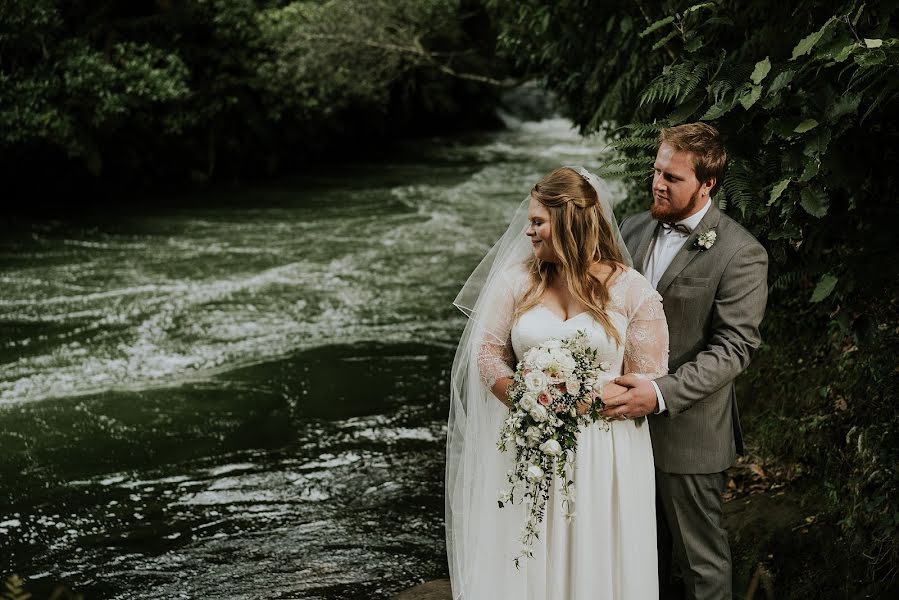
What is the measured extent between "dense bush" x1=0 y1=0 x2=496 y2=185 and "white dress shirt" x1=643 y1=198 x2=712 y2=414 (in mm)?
14188

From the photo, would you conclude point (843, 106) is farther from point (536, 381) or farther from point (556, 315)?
Answer: point (536, 381)

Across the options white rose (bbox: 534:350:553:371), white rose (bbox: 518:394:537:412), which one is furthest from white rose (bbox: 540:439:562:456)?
white rose (bbox: 534:350:553:371)

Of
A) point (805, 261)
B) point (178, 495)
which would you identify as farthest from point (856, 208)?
point (178, 495)

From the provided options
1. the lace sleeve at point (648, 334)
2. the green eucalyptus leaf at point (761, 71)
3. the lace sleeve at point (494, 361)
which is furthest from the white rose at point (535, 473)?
the green eucalyptus leaf at point (761, 71)

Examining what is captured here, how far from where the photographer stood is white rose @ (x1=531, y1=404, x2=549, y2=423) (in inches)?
129

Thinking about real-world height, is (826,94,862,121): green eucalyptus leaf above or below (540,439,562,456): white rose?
above

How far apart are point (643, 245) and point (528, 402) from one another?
1.02m

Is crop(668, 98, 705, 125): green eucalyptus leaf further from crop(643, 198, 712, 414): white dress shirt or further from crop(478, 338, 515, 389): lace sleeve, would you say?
crop(478, 338, 515, 389): lace sleeve

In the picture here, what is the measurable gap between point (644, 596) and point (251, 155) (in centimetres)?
1929

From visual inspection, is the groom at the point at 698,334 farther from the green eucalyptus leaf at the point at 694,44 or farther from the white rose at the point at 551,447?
the green eucalyptus leaf at the point at 694,44

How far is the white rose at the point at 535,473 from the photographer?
332cm

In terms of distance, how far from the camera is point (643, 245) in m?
3.99

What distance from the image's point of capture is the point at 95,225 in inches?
672

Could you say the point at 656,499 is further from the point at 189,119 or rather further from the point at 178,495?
the point at 189,119
